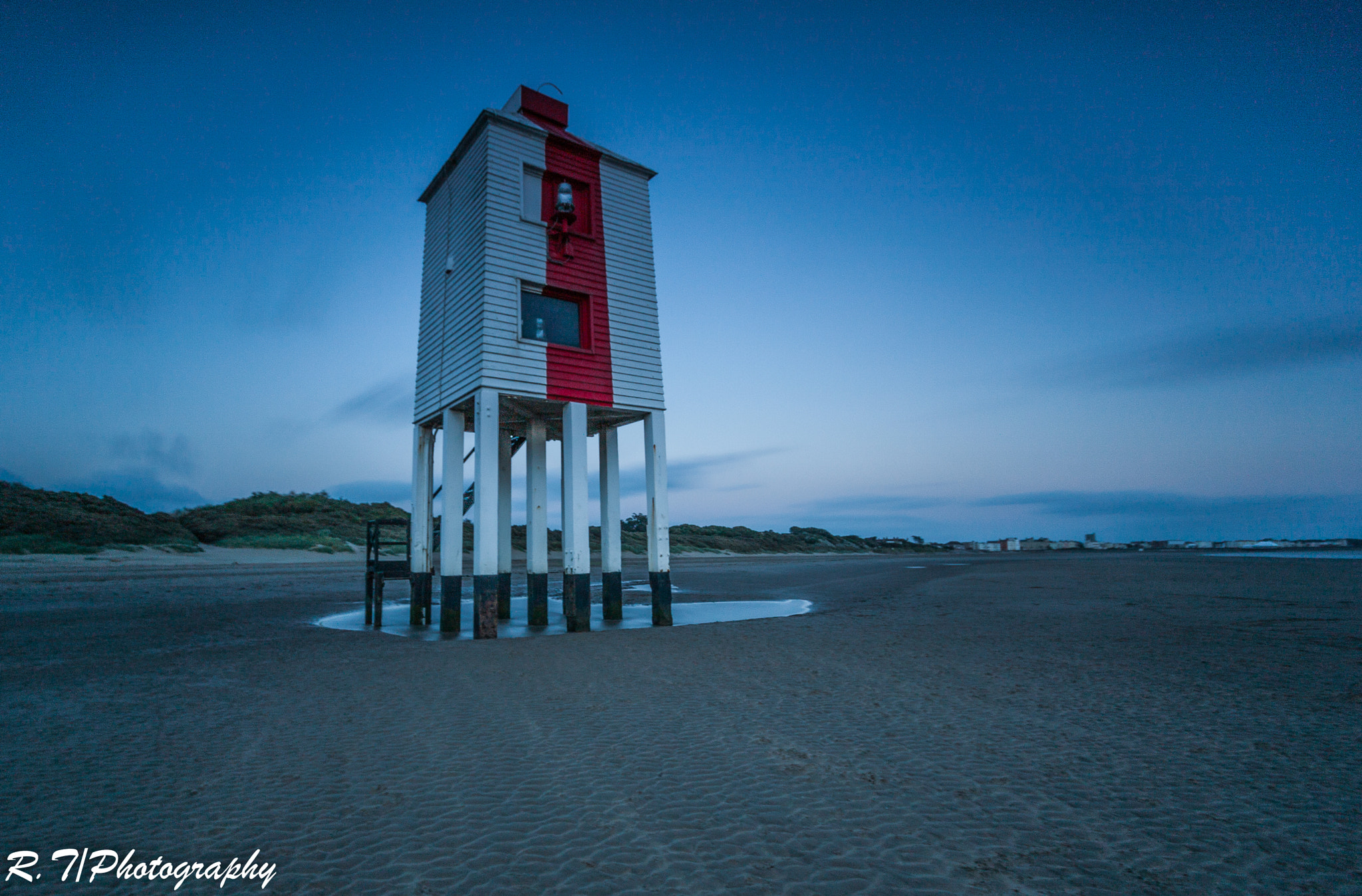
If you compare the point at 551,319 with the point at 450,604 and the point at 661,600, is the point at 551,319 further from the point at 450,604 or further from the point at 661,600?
the point at 661,600

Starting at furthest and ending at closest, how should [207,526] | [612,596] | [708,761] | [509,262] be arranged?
[207,526] < [612,596] < [509,262] < [708,761]

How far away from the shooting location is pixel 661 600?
13406 millimetres

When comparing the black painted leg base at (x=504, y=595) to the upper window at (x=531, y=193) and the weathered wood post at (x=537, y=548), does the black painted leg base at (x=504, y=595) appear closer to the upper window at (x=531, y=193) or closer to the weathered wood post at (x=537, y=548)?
the weathered wood post at (x=537, y=548)

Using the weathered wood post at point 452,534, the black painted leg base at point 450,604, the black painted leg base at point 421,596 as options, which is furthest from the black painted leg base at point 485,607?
the black painted leg base at point 421,596

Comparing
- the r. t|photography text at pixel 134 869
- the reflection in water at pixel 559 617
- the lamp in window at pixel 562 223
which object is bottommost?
the reflection in water at pixel 559 617

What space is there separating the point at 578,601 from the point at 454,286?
751 centimetres

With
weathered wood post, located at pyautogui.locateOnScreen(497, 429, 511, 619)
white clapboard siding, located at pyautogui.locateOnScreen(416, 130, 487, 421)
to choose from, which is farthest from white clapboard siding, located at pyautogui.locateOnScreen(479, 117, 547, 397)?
weathered wood post, located at pyautogui.locateOnScreen(497, 429, 511, 619)

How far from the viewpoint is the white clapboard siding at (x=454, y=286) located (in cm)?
1298

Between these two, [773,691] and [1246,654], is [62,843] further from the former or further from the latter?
[1246,654]

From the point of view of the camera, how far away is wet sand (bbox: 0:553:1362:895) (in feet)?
10.2

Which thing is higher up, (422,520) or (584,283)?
(584,283)

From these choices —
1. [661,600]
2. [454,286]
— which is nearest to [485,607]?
[661,600]

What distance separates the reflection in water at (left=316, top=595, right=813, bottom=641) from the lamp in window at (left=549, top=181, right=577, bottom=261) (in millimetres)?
8101

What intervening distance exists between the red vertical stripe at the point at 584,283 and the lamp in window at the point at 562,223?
157 millimetres
